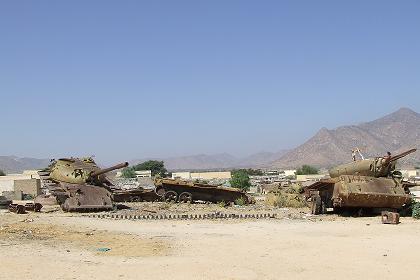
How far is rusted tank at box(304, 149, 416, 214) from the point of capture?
2186cm

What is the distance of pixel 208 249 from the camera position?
13.6 m

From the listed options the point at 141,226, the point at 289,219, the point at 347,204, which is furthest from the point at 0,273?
the point at 347,204

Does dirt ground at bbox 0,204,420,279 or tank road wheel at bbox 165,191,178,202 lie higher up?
tank road wheel at bbox 165,191,178,202

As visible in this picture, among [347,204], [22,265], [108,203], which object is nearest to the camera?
[22,265]

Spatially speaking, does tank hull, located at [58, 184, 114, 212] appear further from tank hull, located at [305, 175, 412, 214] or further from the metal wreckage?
tank hull, located at [305, 175, 412, 214]

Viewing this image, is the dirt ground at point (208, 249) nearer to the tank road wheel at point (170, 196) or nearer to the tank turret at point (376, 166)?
the tank turret at point (376, 166)

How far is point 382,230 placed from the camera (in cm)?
1748

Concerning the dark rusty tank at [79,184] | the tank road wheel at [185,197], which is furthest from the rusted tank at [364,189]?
the dark rusty tank at [79,184]

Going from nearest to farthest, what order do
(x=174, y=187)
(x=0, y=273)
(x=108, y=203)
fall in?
(x=0, y=273)
(x=108, y=203)
(x=174, y=187)

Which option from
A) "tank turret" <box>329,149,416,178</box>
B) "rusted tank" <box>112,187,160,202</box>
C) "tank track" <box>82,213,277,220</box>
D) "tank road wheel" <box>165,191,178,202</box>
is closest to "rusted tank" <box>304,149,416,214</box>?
"tank turret" <box>329,149,416,178</box>

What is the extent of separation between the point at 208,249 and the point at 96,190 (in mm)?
13392

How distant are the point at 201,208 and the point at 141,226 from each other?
829 centimetres

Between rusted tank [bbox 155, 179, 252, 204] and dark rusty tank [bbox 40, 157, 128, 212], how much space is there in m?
3.04

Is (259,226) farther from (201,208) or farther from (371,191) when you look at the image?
(201,208)
